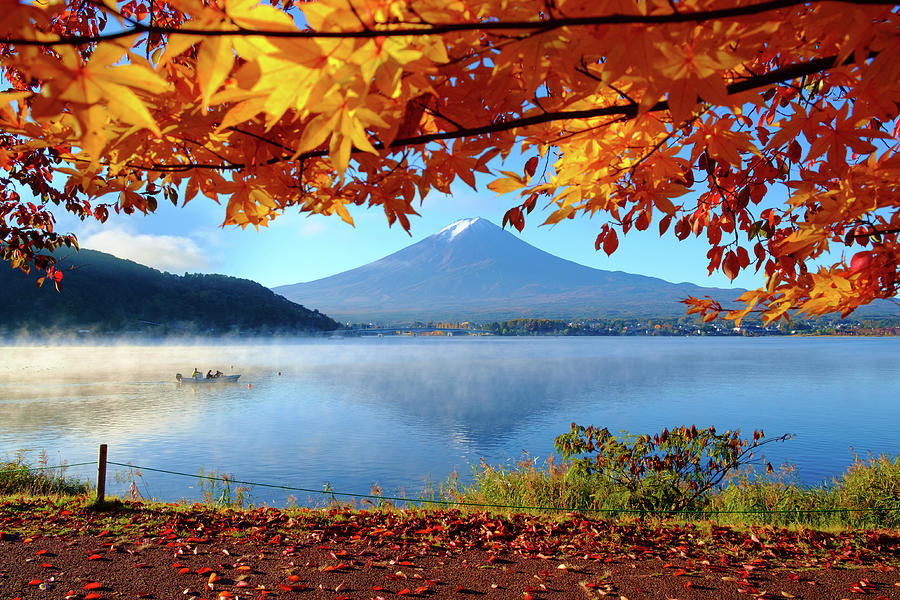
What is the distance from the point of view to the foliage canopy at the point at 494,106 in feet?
2.28

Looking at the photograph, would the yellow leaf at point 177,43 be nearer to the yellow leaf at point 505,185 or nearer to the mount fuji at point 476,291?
the yellow leaf at point 505,185

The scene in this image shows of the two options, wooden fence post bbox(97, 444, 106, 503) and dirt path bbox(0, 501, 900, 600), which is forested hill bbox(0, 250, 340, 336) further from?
dirt path bbox(0, 501, 900, 600)

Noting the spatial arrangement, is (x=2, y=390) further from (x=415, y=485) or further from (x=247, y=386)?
(x=415, y=485)

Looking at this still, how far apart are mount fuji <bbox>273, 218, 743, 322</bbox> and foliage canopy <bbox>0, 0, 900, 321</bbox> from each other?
6601 inches

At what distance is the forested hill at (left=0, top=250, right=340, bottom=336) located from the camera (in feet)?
222

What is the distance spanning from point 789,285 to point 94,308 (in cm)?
8637

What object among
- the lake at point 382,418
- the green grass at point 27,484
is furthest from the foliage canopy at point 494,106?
the lake at point 382,418

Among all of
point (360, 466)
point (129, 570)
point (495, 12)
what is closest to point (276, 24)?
point (495, 12)

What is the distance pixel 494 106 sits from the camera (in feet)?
3.89

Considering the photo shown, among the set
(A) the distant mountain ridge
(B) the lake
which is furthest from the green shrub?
(A) the distant mountain ridge

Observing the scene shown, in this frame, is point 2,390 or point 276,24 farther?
point 2,390

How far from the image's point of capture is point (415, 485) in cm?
1686

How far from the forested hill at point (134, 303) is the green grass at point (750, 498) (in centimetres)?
6894

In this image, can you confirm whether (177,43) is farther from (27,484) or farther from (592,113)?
(27,484)
